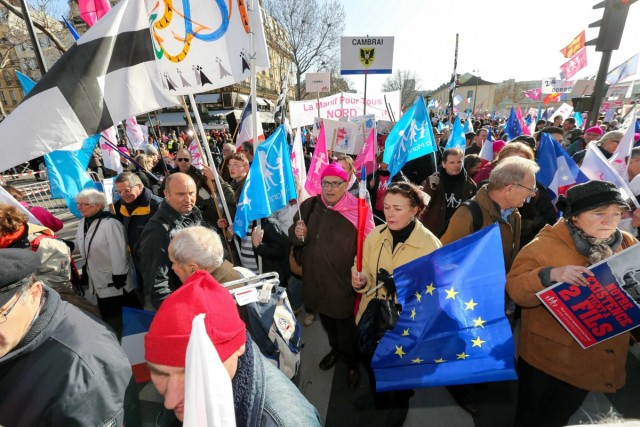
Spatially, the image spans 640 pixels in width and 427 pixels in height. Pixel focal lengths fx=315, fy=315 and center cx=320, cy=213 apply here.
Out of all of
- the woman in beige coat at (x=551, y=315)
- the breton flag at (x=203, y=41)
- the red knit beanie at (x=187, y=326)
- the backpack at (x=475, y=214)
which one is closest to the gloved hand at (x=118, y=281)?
the breton flag at (x=203, y=41)

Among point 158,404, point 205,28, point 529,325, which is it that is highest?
point 205,28

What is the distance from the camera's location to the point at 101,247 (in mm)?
3182

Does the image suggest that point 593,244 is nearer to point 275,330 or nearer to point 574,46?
point 275,330

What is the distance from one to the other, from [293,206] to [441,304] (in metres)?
2.57

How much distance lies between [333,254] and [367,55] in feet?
19.4

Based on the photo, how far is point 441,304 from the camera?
6.36ft

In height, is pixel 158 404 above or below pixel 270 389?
below

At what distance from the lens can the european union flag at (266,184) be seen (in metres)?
2.97

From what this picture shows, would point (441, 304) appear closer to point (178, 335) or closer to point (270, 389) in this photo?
point (270, 389)

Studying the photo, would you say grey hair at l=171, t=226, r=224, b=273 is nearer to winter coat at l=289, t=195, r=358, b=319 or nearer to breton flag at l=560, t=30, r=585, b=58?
winter coat at l=289, t=195, r=358, b=319

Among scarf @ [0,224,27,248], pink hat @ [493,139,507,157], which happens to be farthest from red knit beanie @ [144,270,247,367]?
pink hat @ [493,139,507,157]

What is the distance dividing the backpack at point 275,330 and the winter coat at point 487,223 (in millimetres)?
1428

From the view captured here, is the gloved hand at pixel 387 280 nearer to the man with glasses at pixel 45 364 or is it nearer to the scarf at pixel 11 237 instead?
the man with glasses at pixel 45 364

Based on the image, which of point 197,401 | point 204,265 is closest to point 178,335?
point 197,401
